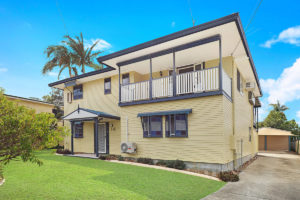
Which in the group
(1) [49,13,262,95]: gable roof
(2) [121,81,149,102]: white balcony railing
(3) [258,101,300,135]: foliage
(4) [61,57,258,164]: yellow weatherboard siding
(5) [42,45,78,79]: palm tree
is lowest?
(3) [258,101,300,135]: foliage

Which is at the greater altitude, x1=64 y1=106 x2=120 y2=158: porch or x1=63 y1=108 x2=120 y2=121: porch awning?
x1=63 y1=108 x2=120 y2=121: porch awning

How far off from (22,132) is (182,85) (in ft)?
23.0

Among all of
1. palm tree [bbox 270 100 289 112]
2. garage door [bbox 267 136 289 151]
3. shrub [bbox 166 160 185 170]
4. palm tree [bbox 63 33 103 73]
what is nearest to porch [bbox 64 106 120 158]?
shrub [bbox 166 160 185 170]

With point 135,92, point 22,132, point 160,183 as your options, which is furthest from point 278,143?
point 22,132

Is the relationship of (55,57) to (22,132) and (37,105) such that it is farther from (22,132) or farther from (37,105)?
(22,132)

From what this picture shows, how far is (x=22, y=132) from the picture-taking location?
3588mm

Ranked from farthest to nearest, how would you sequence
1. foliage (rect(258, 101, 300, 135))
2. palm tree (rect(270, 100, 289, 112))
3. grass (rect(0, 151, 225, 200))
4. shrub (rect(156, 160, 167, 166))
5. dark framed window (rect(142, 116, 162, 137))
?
palm tree (rect(270, 100, 289, 112)) < foliage (rect(258, 101, 300, 135)) < dark framed window (rect(142, 116, 162, 137)) < shrub (rect(156, 160, 167, 166)) < grass (rect(0, 151, 225, 200))

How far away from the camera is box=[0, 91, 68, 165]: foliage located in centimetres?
346

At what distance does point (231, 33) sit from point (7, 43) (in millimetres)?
18513

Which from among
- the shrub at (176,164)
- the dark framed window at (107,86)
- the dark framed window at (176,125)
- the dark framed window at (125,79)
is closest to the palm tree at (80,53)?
the dark framed window at (107,86)

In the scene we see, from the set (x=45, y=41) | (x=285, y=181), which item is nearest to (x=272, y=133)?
(x=285, y=181)

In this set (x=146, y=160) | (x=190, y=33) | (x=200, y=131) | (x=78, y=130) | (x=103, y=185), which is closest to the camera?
(x=103, y=185)

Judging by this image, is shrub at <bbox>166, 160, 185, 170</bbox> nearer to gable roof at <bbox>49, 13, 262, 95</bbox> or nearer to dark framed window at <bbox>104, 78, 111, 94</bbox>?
gable roof at <bbox>49, 13, 262, 95</bbox>

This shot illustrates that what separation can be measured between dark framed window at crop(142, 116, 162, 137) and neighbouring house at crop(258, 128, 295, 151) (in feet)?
70.1
